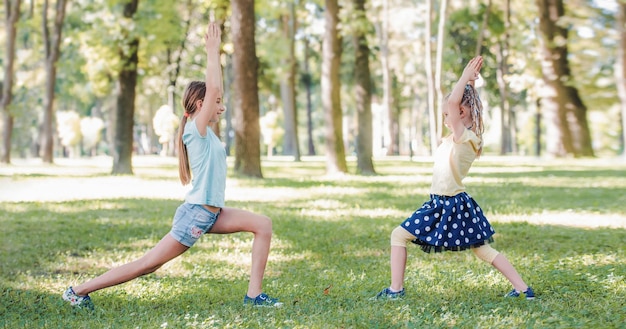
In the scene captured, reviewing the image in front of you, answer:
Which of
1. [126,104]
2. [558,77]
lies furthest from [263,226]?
[558,77]

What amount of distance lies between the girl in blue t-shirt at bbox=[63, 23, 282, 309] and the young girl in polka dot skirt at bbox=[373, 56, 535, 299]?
42.3 inches

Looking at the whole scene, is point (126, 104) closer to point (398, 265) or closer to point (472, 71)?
point (398, 265)

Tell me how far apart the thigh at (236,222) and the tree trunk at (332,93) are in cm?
1703

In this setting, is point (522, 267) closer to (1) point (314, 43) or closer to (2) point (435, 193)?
(2) point (435, 193)

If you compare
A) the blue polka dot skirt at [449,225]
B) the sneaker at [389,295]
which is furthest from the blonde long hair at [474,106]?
the sneaker at [389,295]

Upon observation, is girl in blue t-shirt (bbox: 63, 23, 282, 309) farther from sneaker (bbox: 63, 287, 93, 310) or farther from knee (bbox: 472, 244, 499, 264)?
knee (bbox: 472, 244, 499, 264)

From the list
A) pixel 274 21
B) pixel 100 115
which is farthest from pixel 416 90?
pixel 100 115

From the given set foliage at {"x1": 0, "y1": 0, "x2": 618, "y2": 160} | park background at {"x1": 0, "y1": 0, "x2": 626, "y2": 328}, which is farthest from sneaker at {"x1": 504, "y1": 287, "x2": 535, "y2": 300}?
foliage at {"x1": 0, "y1": 0, "x2": 618, "y2": 160}

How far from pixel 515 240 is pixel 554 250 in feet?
2.87

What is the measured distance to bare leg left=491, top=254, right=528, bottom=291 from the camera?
5887mm

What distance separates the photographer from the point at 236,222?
230 inches

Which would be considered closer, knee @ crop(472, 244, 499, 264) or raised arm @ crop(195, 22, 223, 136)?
raised arm @ crop(195, 22, 223, 136)

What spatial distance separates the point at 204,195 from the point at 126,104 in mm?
20384

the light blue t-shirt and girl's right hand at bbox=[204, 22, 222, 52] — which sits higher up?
girl's right hand at bbox=[204, 22, 222, 52]
